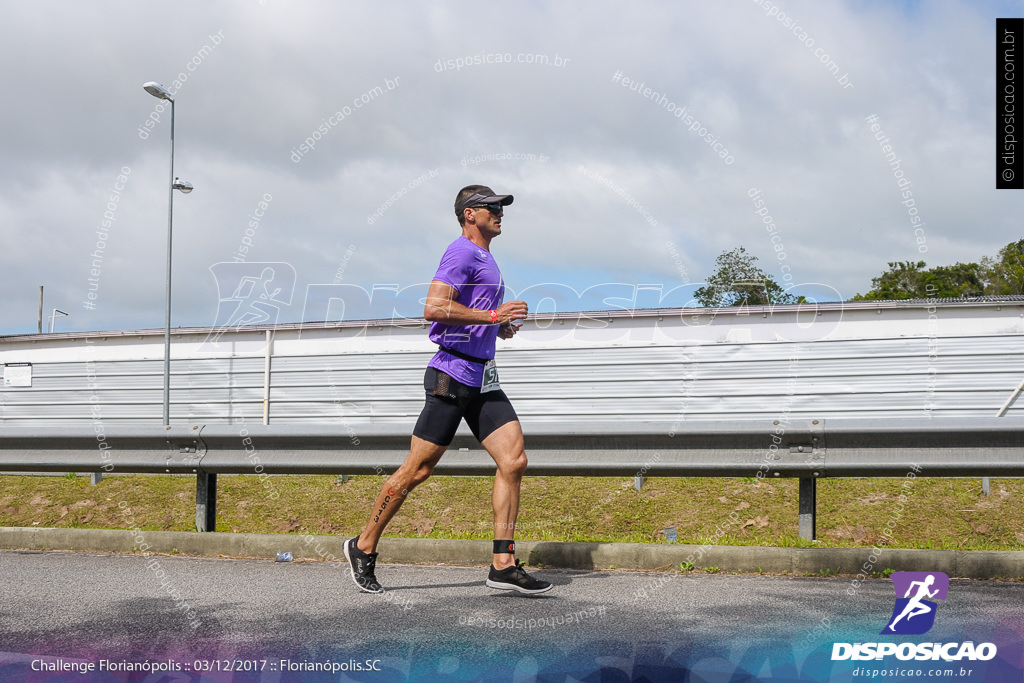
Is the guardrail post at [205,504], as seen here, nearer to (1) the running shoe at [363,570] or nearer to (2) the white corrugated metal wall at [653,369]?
(1) the running shoe at [363,570]

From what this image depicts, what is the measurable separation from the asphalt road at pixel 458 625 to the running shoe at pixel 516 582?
5 cm

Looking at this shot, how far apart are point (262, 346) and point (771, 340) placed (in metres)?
9.98

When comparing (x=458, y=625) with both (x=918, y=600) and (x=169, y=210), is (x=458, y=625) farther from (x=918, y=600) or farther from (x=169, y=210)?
(x=169, y=210)

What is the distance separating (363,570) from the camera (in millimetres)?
4426

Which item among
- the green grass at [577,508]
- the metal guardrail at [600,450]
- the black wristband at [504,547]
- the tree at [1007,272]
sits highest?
the tree at [1007,272]

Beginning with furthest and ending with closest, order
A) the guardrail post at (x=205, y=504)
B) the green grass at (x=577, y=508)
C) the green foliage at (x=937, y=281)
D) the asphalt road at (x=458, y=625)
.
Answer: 1. the green foliage at (x=937, y=281)
2. the green grass at (x=577, y=508)
3. the guardrail post at (x=205, y=504)
4. the asphalt road at (x=458, y=625)

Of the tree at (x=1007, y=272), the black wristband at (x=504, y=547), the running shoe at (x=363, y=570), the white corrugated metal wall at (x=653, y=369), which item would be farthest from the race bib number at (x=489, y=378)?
the tree at (x=1007, y=272)

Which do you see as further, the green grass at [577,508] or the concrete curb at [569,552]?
the green grass at [577,508]

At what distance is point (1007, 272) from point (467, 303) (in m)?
51.1

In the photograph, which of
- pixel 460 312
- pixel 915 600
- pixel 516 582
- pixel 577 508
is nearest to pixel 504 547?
pixel 516 582

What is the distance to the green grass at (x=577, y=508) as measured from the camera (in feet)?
23.1

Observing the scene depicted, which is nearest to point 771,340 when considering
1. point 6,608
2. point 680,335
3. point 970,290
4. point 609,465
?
point 680,335

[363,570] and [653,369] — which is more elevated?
[653,369]

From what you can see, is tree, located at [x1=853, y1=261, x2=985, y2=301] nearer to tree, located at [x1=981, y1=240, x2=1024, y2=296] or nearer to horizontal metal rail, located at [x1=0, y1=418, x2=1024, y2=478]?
tree, located at [x1=981, y1=240, x2=1024, y2=296]
